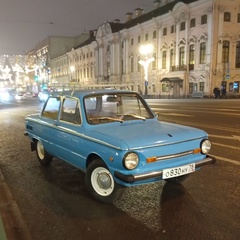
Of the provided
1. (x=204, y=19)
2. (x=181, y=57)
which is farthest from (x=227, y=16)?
(x=181, y=57)

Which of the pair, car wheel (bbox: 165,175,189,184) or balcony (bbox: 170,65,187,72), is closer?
car wheel (bbox: 165,175,189,184)

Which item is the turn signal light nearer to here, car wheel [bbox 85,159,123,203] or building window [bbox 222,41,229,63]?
car wheel [bbox 85,159,123,203]

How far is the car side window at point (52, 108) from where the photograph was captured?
6.01 meters

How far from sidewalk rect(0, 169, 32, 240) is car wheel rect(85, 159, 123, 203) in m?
1.15

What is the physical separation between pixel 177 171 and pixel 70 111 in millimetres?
2310

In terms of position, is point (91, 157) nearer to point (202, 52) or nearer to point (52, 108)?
point (52, 108)

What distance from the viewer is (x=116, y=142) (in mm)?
4121

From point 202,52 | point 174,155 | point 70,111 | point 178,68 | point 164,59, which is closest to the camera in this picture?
point 174,155

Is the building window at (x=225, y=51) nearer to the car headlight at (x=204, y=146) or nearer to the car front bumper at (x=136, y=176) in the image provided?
the car headlight at (x=204, y=146)

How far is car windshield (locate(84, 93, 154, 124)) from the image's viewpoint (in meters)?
5.20

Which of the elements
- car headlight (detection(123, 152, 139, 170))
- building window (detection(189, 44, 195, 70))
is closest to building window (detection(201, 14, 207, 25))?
building window (detection(189, 44, 195, 70))

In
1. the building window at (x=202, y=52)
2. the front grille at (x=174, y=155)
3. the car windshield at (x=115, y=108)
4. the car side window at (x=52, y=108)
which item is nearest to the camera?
the front grille at (x=174, y=155)

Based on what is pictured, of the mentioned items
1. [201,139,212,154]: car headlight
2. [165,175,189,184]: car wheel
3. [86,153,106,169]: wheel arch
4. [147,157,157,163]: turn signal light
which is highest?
[201,139,212,154]: car headlight

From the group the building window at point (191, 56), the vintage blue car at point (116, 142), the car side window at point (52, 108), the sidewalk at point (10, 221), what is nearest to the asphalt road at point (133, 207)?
the sidewalk at point (10, 221)
